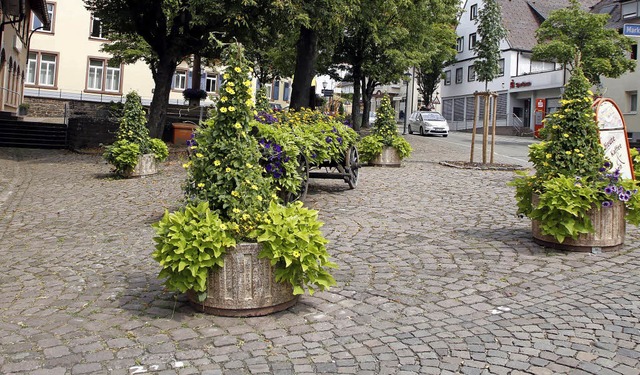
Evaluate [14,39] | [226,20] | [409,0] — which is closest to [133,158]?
[226,20]

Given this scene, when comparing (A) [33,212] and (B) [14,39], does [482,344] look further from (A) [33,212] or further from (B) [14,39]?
(B) [14,39]

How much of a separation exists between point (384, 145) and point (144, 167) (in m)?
5.96

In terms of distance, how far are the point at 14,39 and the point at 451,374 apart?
3235 cm

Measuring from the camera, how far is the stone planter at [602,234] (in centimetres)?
680

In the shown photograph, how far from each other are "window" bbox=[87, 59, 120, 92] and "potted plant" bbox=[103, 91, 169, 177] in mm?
37197

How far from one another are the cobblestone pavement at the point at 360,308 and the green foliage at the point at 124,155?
4.43m

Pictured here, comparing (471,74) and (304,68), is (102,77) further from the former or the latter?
(304,68)

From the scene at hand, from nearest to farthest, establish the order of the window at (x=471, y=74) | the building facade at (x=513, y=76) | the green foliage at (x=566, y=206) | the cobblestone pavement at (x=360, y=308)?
the cobblestone pavement at (x=360, y=308)
the green foliage at (x=566, y=206)
the building facade at (x=513, y=76)
the window at (x=471, y=74)

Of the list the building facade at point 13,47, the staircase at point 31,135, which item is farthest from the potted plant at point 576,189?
the building facade at point 13,47

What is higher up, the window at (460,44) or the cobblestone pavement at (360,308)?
the window at (460,44)

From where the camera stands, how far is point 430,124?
38281 mm

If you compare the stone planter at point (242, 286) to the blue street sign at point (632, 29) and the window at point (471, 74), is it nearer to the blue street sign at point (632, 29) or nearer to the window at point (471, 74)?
the blue street sign at point (632, 29)

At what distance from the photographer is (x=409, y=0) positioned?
76.0 feet

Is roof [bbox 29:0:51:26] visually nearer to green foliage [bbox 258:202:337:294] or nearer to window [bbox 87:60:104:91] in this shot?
window [bbox 87:60:104:91]
